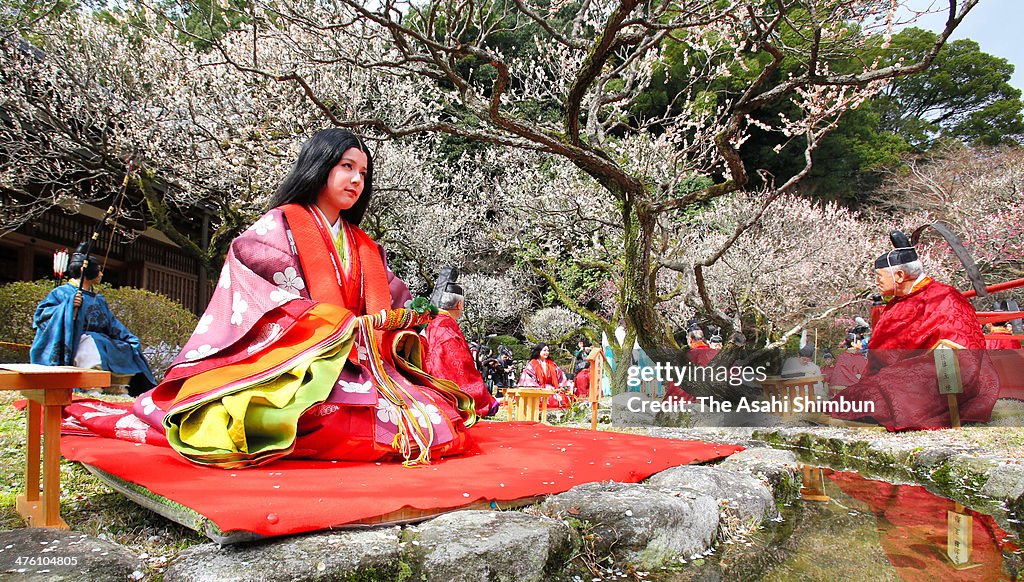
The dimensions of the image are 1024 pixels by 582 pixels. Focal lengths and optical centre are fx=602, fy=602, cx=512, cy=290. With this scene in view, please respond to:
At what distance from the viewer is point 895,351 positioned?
530cm

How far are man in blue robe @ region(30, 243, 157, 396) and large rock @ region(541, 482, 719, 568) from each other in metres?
5.94

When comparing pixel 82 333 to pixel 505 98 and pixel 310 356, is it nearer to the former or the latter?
pixel 310 356

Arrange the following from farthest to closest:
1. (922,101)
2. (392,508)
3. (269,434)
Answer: (922,101) → (269,434) → (392,508)

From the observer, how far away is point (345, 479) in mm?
2330

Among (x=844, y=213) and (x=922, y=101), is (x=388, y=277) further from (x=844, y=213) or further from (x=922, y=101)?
(x=922, y=101)

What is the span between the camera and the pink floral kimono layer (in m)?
2.53

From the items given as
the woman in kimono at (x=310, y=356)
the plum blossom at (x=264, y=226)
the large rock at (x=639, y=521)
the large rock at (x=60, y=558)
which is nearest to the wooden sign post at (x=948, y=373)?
the large rock at (x=639, y=521)

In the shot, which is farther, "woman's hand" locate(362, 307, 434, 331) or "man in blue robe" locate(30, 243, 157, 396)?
"man in blue robe" locate(30, 243, 157, 396)

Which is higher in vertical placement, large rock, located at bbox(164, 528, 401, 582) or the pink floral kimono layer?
the pink floral kimono layer

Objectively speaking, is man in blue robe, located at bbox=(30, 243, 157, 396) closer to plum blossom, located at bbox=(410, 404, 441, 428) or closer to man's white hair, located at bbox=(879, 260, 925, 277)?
plum blossom, located at bbox=(410, 404, 441, 428)

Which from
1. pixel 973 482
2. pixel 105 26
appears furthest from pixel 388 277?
pixel 105 26

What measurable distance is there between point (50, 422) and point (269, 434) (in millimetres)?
776

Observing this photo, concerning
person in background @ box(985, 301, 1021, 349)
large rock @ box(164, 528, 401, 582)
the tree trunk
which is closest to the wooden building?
the tree trunk

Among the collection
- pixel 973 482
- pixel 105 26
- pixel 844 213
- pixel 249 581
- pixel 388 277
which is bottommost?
pixel 973 482
